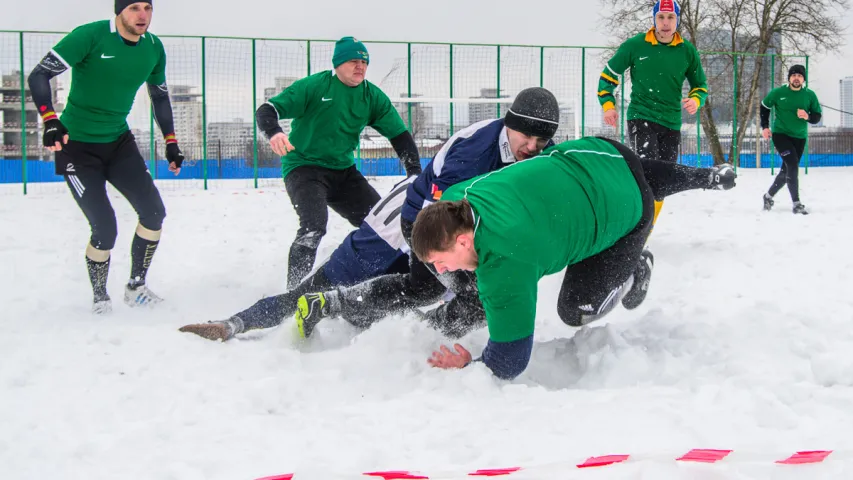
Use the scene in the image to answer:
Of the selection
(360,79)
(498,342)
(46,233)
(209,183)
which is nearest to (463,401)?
(498,342)

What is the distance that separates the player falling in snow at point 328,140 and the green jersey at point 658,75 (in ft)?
7.37

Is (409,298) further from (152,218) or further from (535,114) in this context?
(152,218)

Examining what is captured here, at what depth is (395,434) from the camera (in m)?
2.68

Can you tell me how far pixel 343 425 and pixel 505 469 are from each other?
719 millimetres

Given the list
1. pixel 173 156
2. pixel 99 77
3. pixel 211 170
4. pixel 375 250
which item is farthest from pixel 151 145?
pixel 375 250

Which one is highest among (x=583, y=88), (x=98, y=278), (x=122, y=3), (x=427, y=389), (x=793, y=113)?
(x=583, y=88)

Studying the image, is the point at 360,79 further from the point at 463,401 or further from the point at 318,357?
the point at 463,401

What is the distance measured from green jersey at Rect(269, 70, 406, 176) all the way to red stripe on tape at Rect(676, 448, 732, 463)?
3.48 meters

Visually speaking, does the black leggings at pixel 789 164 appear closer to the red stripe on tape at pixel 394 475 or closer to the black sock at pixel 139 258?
the black sock at pixel 139 258

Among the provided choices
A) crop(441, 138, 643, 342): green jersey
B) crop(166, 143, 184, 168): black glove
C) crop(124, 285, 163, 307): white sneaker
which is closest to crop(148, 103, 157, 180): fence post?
crop(166, 143, 184, 168): black glove

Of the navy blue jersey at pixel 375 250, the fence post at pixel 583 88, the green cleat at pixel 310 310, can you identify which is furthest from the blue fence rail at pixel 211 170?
the green cleat at pixel 310 310

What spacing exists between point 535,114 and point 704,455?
5.70ft

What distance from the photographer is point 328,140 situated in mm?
5246

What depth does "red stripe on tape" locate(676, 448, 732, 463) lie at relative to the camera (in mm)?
2254
